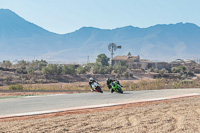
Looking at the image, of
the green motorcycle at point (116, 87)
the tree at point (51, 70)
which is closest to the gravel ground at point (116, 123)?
the green motorcycle at point (116, 87)

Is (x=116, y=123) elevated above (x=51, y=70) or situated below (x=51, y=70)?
below

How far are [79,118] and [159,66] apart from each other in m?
79.0

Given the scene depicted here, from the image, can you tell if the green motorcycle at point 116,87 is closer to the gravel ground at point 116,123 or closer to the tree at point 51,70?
the gravel ground at point 116,123

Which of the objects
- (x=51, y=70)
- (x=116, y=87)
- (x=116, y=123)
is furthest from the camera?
(x=51, y=70)

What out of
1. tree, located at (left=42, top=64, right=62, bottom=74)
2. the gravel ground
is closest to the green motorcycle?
the gravel ground

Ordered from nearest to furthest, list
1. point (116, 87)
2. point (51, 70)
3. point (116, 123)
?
1. point (116, 123)
2. point (116, 87)
3. point (51, 70)

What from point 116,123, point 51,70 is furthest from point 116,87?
point 51,70

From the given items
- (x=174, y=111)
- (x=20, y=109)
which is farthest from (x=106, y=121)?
(x=20, y=109)

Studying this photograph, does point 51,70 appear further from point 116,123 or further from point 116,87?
point 116,123

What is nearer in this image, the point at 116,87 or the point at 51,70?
the point at 116,87

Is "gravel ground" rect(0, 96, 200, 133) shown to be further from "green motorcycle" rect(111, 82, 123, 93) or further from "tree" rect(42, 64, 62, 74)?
"tree" rect(42, 64, 62, 74)

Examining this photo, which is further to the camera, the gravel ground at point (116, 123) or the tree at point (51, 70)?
the tree at point (51, 70)

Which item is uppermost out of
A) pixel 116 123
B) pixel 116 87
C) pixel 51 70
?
pixel 51 70

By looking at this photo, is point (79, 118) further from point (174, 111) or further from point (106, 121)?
point (174, 111)
